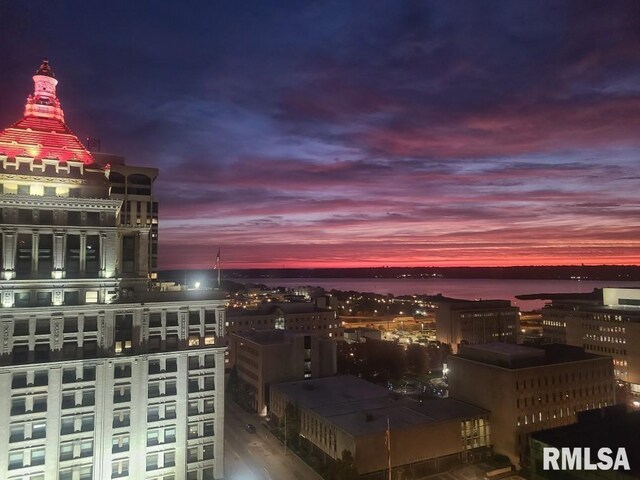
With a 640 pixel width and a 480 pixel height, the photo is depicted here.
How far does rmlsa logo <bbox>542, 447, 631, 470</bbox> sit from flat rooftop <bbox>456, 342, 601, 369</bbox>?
2368 cm

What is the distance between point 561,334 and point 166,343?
6074 inches

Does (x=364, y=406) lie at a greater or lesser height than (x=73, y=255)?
lesser

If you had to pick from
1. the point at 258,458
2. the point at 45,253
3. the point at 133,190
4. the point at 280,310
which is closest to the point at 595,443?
the point at 258,458

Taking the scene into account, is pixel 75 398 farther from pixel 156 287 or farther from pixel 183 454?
pixel 156 287

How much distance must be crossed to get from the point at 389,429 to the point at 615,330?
96.3 metres

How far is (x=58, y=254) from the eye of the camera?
50656 mm

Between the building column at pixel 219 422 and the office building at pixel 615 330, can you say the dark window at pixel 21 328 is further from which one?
the office building at pixel 615 330

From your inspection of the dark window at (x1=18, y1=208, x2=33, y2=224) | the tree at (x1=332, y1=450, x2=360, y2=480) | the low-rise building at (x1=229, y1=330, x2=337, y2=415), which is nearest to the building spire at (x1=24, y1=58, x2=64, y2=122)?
the dark window at (x1=18, y1=208, x2=33, y2=224)

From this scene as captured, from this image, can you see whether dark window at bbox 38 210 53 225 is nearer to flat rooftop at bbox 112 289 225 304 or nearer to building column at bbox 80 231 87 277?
building column at bbox 80 231 87 277

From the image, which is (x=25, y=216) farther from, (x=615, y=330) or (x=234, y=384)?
(x=615, y=330)

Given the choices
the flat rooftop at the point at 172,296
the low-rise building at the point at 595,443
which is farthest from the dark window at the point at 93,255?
the low-rise building at the point at 595,443

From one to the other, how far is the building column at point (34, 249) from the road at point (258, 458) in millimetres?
42132

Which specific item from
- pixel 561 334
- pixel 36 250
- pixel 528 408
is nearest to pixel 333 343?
pixel 528 408

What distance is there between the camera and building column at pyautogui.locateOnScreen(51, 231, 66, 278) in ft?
165
